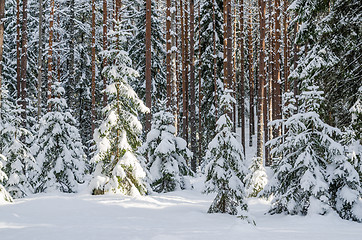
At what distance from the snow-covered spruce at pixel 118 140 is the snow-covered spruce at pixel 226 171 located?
288 centimetres

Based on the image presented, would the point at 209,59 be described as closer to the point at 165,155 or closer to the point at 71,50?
the point at 71,50

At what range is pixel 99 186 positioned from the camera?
10727mm

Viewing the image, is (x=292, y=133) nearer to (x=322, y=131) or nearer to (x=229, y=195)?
(x=322, y=131)

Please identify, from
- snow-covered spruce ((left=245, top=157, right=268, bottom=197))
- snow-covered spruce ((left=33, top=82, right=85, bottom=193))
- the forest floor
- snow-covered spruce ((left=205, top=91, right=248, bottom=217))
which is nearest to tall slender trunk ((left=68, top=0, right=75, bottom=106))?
snow-covered spruce ((left=33, top=82, right=85, bottom=193))

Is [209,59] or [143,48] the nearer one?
[143,48]

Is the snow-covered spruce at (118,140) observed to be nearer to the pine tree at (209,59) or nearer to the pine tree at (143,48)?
the pine tree at (209,59)

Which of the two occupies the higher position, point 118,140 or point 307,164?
point 118,140

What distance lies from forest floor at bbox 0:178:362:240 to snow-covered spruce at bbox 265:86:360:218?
0.39 meters

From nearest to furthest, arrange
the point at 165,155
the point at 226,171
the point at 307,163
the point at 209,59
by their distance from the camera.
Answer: the point at 307,163 < the point at 226,171 < the point at 165,155 < the point at 209,59

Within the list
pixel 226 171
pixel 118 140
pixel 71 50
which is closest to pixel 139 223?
pixel 226 171

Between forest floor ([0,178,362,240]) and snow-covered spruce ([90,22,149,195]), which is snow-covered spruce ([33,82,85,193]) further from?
forest floor ([0,178,362,240])

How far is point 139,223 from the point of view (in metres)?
7.24

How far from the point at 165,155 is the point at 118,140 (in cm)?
320

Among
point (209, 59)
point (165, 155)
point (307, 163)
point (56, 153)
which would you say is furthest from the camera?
point (209, 59)
